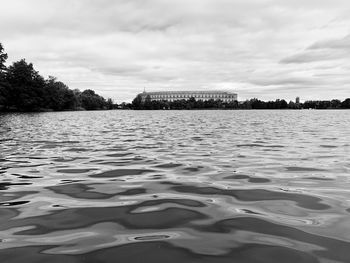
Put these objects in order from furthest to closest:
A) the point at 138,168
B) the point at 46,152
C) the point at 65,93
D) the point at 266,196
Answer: the point at 65,93, the point at 46,152, the point at 138,168, the point at 266,196

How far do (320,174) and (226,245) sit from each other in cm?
515

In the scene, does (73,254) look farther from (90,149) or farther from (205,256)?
(90,149)

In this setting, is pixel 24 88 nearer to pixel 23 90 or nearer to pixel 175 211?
pixel 23 90

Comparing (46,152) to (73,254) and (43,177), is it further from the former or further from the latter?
(73,254)

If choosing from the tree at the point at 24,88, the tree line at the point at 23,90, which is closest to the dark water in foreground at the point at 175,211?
the tree line at the point at 23,90

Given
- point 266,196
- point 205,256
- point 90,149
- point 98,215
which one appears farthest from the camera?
point 90,149

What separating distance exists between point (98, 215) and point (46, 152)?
8251 mm

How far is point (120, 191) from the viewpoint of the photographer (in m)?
6.82

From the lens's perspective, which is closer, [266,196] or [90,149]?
[266,196]

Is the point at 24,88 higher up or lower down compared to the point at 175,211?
higher up

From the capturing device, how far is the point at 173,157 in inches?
444

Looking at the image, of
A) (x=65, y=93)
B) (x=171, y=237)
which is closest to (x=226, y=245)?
(x=171, y=237)

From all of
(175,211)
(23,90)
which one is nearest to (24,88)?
(23,90)

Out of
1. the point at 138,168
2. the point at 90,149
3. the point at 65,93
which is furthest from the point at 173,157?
the point at 65,93
